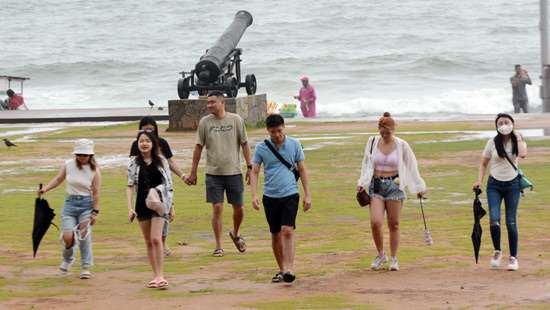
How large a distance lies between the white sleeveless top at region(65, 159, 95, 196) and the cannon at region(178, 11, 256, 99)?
2216 cm

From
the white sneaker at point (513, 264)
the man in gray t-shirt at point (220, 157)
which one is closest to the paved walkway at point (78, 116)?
the man in gray t-shirt at point (220, 157)

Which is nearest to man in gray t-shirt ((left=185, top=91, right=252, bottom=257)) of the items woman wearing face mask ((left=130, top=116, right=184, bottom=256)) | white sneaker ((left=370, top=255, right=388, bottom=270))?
woman wearing face mask ((left=130, top=116, right=184, bottom=256))

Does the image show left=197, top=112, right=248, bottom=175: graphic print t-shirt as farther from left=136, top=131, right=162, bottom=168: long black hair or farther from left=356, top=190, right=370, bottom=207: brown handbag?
left=136, top=131, right=162, bottom=168: long black hair

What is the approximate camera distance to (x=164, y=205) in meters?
11.6

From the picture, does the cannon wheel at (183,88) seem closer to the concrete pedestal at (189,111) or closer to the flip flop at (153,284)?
the concrete pedestal at (189,111)

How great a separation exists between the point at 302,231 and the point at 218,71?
19.1 m

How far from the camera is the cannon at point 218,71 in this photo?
34281 millimetres

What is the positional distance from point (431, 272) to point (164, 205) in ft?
7.73

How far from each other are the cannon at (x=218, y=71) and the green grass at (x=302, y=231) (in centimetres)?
1017

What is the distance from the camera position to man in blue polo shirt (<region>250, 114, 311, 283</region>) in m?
11.6

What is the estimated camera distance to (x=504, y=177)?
1216cm

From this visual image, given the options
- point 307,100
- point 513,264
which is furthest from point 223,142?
point 307,100

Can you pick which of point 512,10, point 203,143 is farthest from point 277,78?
point 203,143

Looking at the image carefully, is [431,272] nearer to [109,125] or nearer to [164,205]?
[164,205]
